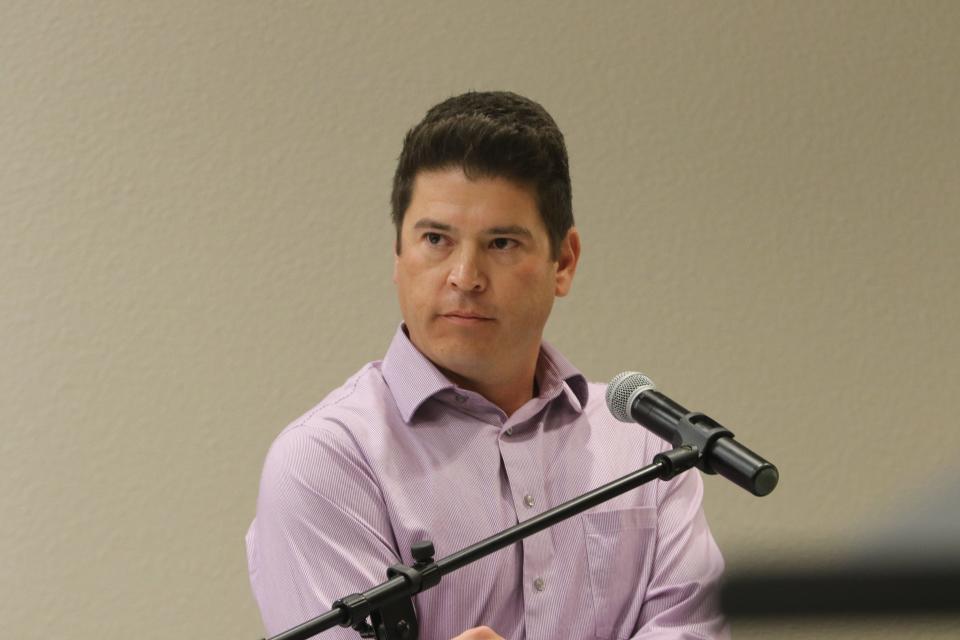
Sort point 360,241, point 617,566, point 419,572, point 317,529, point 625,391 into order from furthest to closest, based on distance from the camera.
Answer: point 360,241 → point 617,566 → point 317,529 → point 625,391 → point 419,572

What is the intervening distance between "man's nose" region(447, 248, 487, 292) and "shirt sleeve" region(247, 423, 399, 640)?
0.24 meters

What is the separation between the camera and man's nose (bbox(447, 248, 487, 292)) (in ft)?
5.08

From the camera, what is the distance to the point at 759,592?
0.47m

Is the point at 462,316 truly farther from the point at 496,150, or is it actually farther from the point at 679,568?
the point at 679,568

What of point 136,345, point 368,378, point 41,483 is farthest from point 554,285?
point 41,483

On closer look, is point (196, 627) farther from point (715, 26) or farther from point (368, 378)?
point (715, 26)

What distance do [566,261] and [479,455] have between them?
0.34 metres

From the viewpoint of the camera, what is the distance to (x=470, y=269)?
1.55 metres

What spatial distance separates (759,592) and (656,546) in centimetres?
114

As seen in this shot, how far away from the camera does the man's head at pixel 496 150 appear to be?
1604 mm

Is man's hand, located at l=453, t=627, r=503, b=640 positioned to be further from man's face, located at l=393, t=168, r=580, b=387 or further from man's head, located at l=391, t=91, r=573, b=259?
man's head, located at l=391, t=91, r=573, b=259

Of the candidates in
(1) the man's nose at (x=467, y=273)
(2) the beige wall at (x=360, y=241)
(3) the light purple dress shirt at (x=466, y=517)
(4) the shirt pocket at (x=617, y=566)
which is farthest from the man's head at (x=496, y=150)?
(2) the beige wall at (x=360, y=241)

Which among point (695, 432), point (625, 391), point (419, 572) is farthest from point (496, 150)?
point (419, 572)

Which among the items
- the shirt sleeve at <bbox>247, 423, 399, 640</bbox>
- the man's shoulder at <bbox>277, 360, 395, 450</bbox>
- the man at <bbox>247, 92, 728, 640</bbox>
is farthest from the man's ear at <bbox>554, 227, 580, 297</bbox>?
the shirt sleeve at <bbox>247, 423, 399, 640</bbox>
